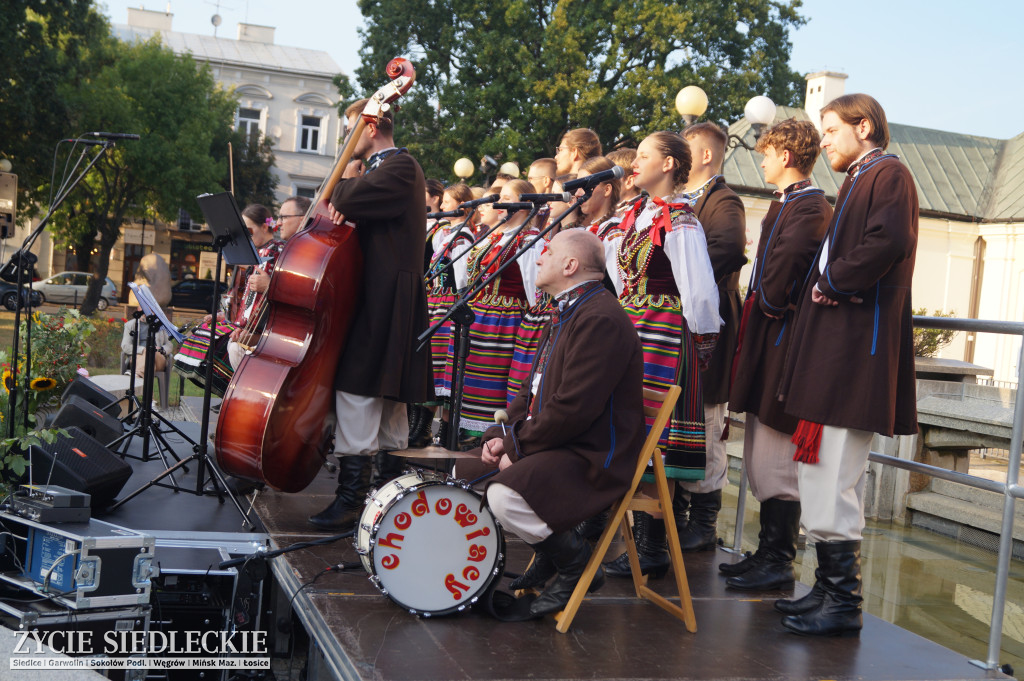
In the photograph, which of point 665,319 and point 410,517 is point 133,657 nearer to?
point 410,517

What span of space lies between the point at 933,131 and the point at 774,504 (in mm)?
29443

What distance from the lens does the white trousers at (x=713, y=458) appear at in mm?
4730

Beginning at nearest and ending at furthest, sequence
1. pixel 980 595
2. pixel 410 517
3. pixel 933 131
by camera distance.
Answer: pixel 410 517 < pixel 980 595 < pixel 933 131

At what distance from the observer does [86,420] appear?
6051 millimetres

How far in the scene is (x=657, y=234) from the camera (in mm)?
4277

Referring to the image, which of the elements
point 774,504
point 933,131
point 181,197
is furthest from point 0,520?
point 933,131

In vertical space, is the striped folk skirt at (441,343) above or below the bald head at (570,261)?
below

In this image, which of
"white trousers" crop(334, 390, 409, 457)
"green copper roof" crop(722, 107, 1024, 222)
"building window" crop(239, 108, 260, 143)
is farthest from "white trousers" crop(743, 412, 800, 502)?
"building window" crop(239, 108, 260, 143)

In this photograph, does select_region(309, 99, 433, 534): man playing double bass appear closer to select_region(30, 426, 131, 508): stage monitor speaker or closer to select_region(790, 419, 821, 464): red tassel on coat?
select_region(30, 426, 131, 508): stage monitor speaker

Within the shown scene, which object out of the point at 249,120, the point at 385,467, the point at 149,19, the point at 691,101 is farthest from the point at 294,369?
the point at 149,19

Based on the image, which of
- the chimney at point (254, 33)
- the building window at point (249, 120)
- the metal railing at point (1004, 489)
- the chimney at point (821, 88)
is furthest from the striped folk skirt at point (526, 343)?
the chimney at point (254, 33)

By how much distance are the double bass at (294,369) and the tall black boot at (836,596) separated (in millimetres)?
2335

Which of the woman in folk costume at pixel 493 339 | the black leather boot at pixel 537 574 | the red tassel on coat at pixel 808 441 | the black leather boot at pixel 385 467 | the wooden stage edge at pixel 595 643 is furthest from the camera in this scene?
the woman in folk costume at pixel 493 339

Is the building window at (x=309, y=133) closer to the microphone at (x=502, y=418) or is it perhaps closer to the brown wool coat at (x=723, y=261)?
the brown wool coat at (x=723, y=261)
